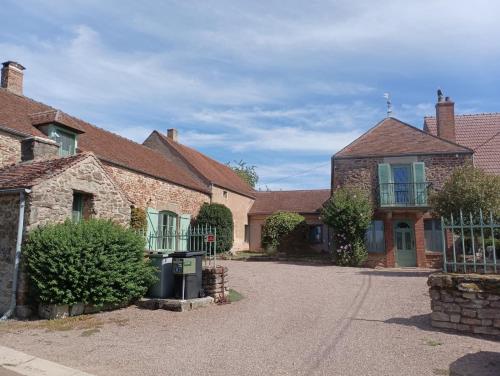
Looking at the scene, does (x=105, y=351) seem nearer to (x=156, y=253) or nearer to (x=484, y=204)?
(x=156, y=253)

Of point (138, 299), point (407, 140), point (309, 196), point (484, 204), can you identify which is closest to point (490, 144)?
point (407, 140)

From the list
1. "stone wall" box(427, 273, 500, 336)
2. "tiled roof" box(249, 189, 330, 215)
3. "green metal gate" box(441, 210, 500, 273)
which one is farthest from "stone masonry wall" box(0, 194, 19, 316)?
"tiled roof" box(249, 189, 330, 215)

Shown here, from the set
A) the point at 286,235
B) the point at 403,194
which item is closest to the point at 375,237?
the point at 403,194

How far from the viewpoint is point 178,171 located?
2031cm

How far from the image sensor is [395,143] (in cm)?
1855

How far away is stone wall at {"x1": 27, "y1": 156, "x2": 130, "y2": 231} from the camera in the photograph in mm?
7828

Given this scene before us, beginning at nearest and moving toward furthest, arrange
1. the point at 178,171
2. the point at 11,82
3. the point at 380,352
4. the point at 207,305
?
the point at 380,352, the point at 207,305, the point at 11,82, the point at 178,171

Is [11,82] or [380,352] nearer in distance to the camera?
[380,352]

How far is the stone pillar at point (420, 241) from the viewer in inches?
666

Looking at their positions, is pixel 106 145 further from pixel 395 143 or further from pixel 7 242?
pixel 395 143

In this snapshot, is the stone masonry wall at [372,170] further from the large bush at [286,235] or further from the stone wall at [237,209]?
the stone wall at [237,209]

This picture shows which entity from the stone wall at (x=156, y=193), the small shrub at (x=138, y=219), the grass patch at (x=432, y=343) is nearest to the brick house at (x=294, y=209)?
the stone wall at (x=156, y=193)

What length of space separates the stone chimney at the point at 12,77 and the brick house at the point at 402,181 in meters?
13.3

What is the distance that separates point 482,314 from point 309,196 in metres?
20.8
